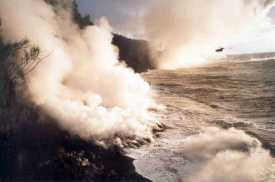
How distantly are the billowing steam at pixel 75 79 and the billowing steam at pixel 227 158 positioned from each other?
10.8 feet

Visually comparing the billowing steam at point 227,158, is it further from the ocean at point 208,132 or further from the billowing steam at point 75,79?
the billowing steam at point 75,79

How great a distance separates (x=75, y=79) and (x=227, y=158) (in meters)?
13.0

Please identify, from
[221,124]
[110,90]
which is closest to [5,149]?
[110,90]

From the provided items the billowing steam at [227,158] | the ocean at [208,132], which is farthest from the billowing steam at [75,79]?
the billowing steam at [227,158]

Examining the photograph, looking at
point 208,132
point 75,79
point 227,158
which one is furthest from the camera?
point 75,79

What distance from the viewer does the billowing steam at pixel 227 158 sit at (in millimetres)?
18139

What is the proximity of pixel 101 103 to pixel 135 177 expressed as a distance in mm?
9010

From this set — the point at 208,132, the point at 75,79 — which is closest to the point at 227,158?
the point at 208,132

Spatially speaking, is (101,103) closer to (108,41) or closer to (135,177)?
(135,177)

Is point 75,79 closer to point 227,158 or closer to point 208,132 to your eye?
point 208,132

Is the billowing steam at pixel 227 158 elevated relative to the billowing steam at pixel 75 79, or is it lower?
lower

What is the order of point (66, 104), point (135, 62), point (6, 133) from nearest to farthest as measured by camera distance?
point (6, 133)
point (66, 104)
point (135, 62)

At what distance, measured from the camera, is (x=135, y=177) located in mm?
18281

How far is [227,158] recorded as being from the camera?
19812 mm
